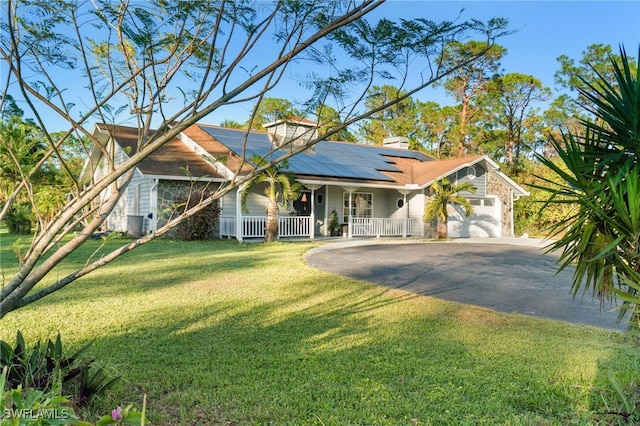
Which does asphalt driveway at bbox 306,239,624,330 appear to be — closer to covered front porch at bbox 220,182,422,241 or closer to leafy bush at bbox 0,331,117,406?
covered front porch at bbox 220,182,422,241

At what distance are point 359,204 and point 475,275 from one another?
43.3 ft

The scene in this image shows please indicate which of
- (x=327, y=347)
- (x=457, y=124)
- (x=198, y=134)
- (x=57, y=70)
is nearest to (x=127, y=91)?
(x=57, y=70)

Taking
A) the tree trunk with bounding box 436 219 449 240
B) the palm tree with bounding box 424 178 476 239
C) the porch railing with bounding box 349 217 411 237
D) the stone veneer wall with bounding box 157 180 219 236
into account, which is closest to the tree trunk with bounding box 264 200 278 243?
the stone veneer wall with bounding box 157 180 219 236

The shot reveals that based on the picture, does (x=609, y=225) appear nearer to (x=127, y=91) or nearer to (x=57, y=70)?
(x=127, y=91)

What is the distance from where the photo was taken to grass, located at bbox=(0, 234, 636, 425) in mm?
3510

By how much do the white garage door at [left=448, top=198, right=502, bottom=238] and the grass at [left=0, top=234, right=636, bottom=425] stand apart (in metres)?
16.3

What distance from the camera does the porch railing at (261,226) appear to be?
1880 centimetres

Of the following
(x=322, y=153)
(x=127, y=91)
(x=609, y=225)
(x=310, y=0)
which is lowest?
(x=609, y=225)

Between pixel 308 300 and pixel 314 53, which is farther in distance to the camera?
pixel 308 300

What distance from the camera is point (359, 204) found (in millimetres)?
23859

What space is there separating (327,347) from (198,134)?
1879 cm

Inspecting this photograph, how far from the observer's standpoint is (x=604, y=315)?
7227mm

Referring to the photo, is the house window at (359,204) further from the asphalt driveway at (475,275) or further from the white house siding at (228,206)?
the asphalt driveway at (475,275)

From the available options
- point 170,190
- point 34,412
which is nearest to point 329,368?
point 34,412
